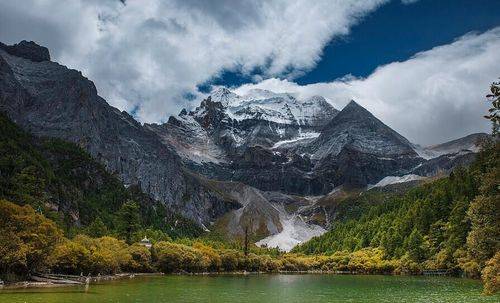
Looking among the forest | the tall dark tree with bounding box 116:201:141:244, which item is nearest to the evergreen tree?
the forest

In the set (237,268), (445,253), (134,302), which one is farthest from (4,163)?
(445,253)

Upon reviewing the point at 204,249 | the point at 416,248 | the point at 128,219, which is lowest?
the point at 416,248

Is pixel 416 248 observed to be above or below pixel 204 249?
below

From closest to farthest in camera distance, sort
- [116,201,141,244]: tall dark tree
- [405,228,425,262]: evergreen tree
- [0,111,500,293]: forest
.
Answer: [0,111,500,293]: forest
[116,201,141,244]: tall dark tree
[405,228,425,262]: evergreen tree

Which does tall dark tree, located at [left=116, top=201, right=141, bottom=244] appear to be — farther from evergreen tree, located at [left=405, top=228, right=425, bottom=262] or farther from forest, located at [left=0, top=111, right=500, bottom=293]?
evergreen tree, located at [left=405, top=228, right=425, bottom=262]

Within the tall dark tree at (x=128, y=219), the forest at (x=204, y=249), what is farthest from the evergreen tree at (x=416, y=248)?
the tall dark tree at (x=128, y=219)

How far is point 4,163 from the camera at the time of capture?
151 meters

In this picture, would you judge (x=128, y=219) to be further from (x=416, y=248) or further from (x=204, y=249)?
(x=416, y=248)

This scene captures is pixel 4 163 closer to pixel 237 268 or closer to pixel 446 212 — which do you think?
pixel 237 268

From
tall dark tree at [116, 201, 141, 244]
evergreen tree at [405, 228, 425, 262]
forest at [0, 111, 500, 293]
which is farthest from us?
evergreen tree at [405, 228, 425, 262]

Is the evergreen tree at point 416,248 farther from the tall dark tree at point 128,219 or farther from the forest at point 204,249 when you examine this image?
the tall dark tree at point 128,219

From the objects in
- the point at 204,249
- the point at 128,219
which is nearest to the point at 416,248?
the point at 204,249

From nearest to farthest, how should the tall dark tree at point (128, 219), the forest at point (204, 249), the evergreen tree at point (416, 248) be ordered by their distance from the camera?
the forest at point (204, 249) < the tall dark tree at point (128, 219) < the evergreen tree at point (416, 248)

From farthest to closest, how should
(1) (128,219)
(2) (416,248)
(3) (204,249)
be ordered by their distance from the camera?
(3) (204,249)
(2) (416,248)
(1) (128,219)
